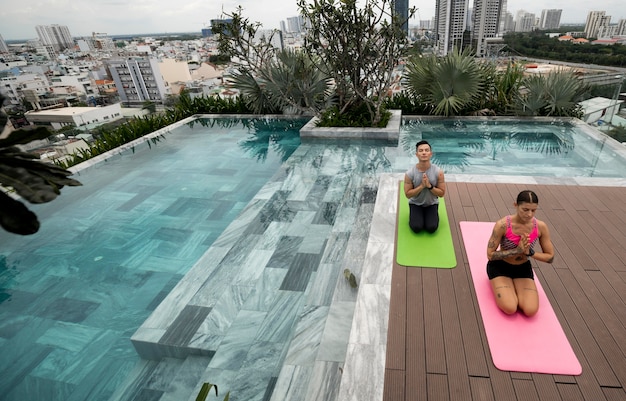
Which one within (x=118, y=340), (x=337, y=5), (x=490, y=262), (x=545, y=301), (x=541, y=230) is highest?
(x=337, y=5)

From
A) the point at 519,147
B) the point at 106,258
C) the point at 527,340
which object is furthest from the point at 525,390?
the point at 519,147

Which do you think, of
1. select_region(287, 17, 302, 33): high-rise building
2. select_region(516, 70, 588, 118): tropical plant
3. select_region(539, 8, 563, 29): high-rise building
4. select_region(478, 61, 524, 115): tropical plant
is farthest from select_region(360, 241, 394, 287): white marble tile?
select_region(539, 8, 563, 29): high-rise building

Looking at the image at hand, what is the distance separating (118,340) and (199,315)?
0.83 m

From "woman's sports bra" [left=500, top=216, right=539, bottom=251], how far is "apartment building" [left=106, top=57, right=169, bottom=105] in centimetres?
5196

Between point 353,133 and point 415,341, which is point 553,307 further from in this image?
point 353,133

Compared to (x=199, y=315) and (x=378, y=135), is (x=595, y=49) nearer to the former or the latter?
(x=378, y=135)

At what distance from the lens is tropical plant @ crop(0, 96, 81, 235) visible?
3.91 feet

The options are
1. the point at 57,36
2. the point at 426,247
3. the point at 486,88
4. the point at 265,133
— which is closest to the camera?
the point at 426,247

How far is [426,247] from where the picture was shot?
125 inches

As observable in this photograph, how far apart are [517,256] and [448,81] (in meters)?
7.08

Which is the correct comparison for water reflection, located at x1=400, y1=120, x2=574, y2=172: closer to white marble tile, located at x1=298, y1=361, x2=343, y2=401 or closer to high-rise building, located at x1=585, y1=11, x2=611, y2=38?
white marble tile, located at x1=298, y1=361, x2=343, y2=401

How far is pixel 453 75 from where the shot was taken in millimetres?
8008

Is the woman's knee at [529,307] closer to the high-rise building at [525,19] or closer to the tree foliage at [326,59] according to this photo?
the tree foliage at [326,59]

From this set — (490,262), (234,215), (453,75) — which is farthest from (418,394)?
(453,75)
